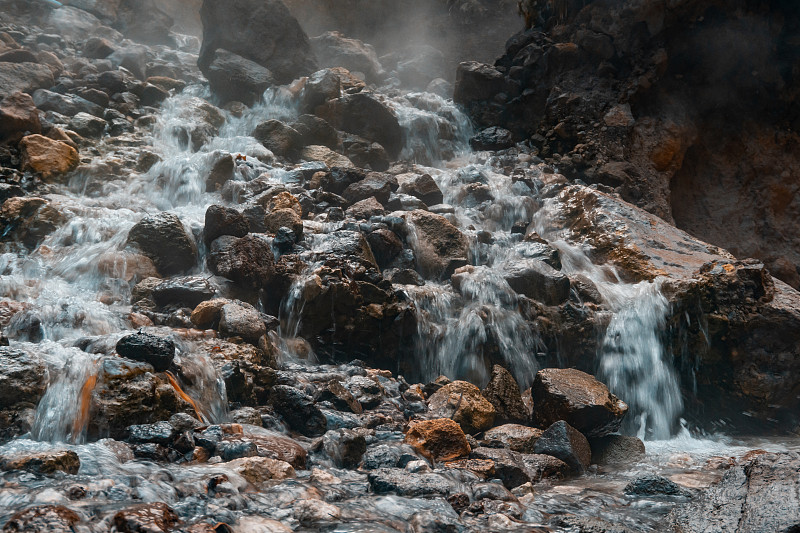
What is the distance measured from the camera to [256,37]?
15867mm

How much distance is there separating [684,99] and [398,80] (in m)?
10.2

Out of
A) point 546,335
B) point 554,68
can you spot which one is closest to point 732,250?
point 554,68

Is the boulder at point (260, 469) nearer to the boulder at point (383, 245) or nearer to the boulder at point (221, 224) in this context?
the boulder at point (221, 224)

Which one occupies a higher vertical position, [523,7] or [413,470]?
[523,7]

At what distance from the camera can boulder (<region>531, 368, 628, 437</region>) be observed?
5570 millimetres

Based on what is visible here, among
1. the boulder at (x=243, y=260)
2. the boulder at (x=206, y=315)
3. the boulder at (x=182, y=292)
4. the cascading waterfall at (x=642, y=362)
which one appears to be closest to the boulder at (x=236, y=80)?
the boulder at (x=243, y=260)

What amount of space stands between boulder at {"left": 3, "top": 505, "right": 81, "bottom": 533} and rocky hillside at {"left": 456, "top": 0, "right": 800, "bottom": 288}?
1114 centimetres

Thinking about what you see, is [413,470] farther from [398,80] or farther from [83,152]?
[398,80]

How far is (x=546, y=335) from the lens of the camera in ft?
23.7

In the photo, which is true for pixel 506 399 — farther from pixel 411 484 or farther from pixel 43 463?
pixel 43 463

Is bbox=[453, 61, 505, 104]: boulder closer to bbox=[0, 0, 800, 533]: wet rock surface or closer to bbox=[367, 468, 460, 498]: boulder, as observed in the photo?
bbox=[0, 0, 800, 533]: wet rock surface

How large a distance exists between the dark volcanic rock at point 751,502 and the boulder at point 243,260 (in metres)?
4.93

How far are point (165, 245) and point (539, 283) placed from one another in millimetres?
4831

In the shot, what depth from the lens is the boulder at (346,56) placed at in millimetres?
19984
